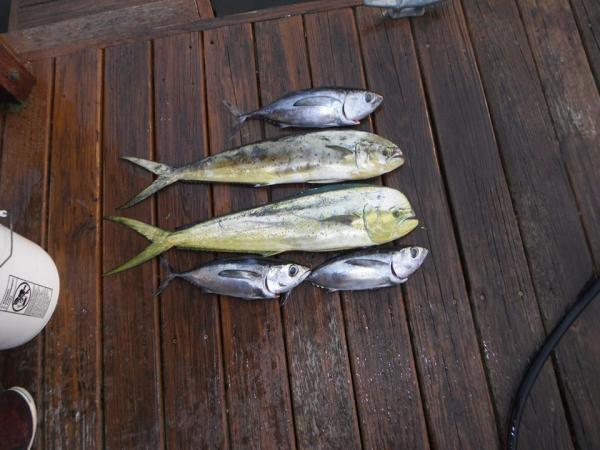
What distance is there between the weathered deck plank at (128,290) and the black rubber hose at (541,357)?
165 cm

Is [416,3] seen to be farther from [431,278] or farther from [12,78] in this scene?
[12,78]

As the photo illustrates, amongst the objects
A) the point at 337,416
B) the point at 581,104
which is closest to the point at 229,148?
the point at 337,416

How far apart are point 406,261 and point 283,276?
60 centimetres

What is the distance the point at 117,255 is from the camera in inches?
89.4

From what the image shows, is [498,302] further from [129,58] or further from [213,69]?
[129,58]

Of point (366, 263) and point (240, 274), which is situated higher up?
point (366, 263)

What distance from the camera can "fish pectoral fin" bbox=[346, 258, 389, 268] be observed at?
6.63 feet

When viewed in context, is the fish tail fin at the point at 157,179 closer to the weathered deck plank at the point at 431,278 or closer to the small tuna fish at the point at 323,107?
the small tuna fish at the point at 323,107

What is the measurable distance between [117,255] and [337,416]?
1.41m

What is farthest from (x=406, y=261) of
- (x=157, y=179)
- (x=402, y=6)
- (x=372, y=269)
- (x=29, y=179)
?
A: (x=29, y=179)

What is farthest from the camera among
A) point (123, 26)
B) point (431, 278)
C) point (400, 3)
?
point (123, 26)

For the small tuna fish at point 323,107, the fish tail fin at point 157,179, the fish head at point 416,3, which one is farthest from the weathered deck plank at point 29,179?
the fish head at point 416,3

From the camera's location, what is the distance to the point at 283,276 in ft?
6.66

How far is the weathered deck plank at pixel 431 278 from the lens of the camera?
6.43ft
